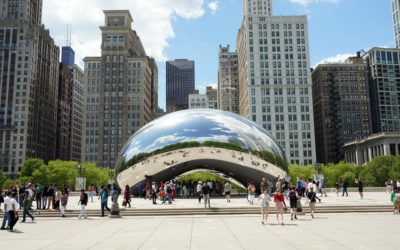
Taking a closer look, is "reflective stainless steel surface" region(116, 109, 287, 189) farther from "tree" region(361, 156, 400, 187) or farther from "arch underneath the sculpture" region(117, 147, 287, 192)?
"tree" region(361, 156, 400, 187)

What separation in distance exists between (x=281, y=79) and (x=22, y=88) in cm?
7898

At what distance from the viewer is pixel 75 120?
524ft

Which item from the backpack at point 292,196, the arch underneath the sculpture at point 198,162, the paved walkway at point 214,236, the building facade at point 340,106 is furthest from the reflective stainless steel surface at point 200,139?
the building facade at point 340,106

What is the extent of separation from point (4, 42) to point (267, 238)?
422 ft

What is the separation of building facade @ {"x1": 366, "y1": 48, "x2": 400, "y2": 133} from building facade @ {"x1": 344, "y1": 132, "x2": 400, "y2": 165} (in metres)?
38.9

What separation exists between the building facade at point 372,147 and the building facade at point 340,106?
14901 mm

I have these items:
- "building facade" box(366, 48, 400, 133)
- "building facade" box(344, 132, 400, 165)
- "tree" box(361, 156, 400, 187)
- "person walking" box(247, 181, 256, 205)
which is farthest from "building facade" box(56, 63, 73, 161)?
"person walking" box(247, 181, 256, 205)

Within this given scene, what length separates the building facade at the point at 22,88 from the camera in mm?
114625

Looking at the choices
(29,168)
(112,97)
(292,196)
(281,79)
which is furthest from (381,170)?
(112,97)

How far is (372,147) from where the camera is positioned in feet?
360

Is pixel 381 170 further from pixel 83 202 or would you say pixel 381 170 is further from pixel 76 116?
pixel 76 116

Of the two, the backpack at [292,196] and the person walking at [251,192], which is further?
the person walking at [251,192]

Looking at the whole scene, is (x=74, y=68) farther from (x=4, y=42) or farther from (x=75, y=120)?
(x=4, y=42)

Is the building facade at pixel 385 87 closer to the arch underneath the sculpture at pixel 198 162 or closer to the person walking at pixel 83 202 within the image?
the arch underneath the sculpture at pixel 198 162
